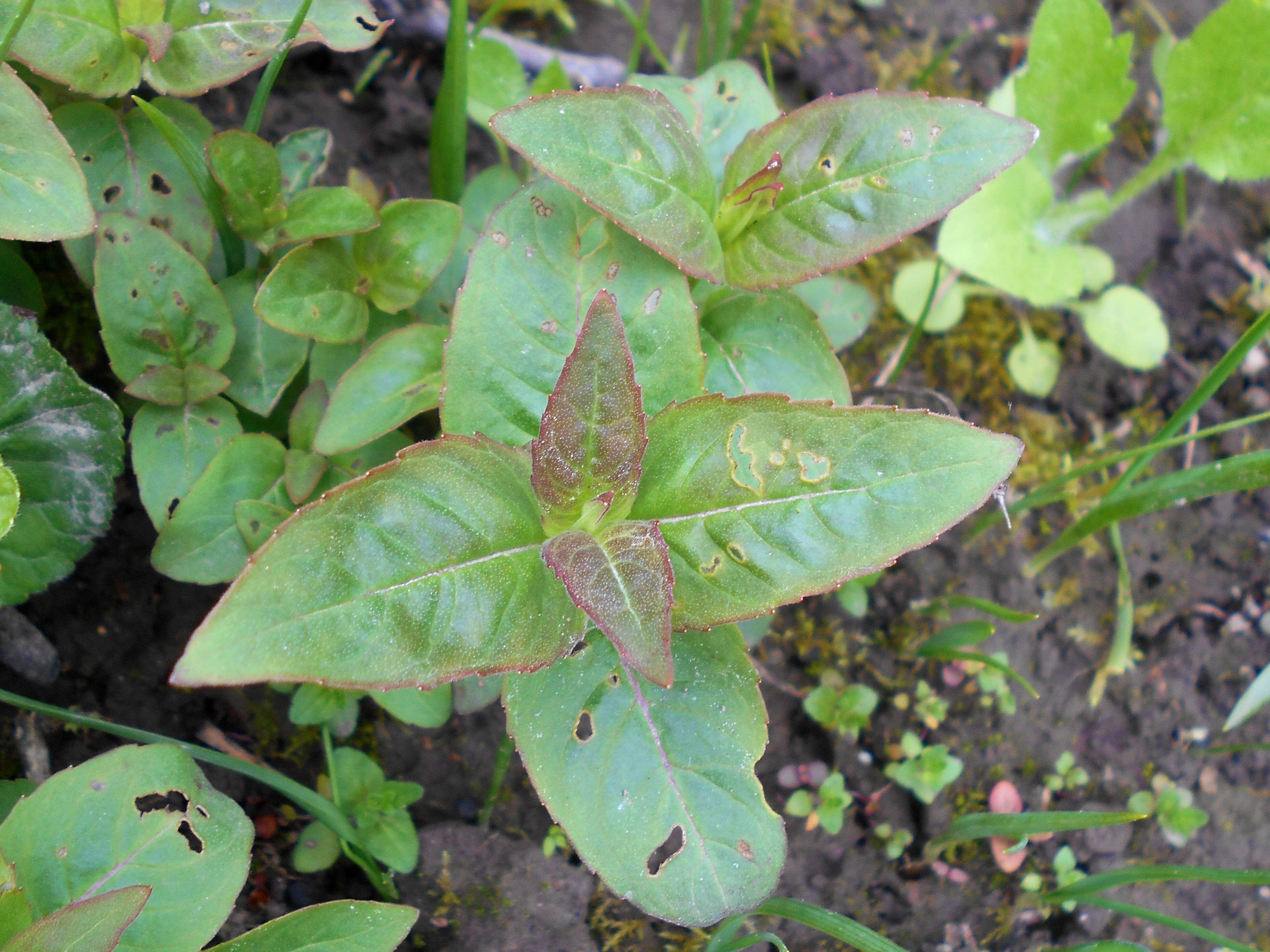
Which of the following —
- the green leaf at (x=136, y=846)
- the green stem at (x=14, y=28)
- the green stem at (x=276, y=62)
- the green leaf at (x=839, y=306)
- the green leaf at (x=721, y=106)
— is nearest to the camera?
the green stem at (x=14, y=28)

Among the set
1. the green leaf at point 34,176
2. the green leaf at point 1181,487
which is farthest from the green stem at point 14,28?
the green leaf at point 1181,487

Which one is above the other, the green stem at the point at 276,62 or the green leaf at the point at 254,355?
the green stem at the point at 276,62

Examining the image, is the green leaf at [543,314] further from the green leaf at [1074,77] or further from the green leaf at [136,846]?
the green leaf at [1074,77]

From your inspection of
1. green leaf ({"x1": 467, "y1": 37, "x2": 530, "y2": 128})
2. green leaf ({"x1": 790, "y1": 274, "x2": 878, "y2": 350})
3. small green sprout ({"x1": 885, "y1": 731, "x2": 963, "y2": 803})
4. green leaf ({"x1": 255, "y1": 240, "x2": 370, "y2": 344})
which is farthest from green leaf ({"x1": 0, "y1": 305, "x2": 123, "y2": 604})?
small green sprout ({"x1": 885, "y1": 731, "x2": 963, "y2": 803})

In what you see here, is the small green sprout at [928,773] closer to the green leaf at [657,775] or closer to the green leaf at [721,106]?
the green leaf at [657,775]

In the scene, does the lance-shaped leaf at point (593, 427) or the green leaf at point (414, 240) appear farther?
the green leaf at point (414, 240)

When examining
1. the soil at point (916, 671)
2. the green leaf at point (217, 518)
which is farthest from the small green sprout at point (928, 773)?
the green leaf at point (217, 518)

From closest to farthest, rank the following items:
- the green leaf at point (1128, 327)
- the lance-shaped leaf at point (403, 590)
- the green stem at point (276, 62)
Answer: the lance-shaped leaf at point (403, 590) < the green stem at point (276, 62) < the green leaf at point (1128, 327)

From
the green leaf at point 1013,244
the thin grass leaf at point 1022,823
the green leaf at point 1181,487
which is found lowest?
the thin grass leaf at point 1022,823
